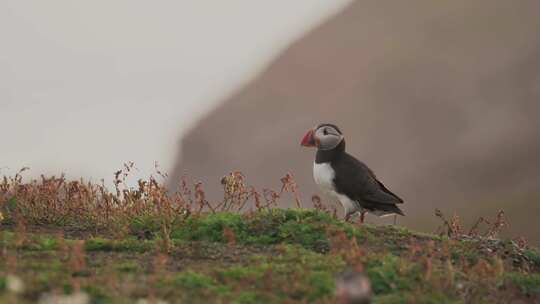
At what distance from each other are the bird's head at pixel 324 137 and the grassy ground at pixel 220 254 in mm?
871

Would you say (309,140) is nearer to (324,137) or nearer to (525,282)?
(324,137)

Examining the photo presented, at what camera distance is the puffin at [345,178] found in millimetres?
12586

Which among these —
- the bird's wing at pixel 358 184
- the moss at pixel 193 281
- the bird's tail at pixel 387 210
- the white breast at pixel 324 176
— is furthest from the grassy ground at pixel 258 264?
the white breast at pixel 324 176

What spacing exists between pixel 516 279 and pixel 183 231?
185 inches

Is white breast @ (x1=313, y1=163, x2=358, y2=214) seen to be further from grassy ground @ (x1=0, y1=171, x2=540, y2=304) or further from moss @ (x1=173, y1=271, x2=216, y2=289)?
moss @ (x1=173, y1=271, x2=216, y2=289)

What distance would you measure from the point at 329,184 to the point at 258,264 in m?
3.29

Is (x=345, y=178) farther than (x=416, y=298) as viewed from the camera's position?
Yes

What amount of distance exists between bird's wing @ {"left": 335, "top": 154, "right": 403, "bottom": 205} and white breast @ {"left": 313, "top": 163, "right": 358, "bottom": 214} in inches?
3.6

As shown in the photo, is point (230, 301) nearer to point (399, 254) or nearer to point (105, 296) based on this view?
point (105, 296)

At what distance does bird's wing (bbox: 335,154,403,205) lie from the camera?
1255 centimetres

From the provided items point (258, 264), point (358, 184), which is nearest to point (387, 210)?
point (358, 184)

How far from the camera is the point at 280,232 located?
1162 centimetres

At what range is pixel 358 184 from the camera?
41.2 feet

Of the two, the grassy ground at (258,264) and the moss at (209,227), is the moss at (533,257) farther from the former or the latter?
the moss at (209,227)
